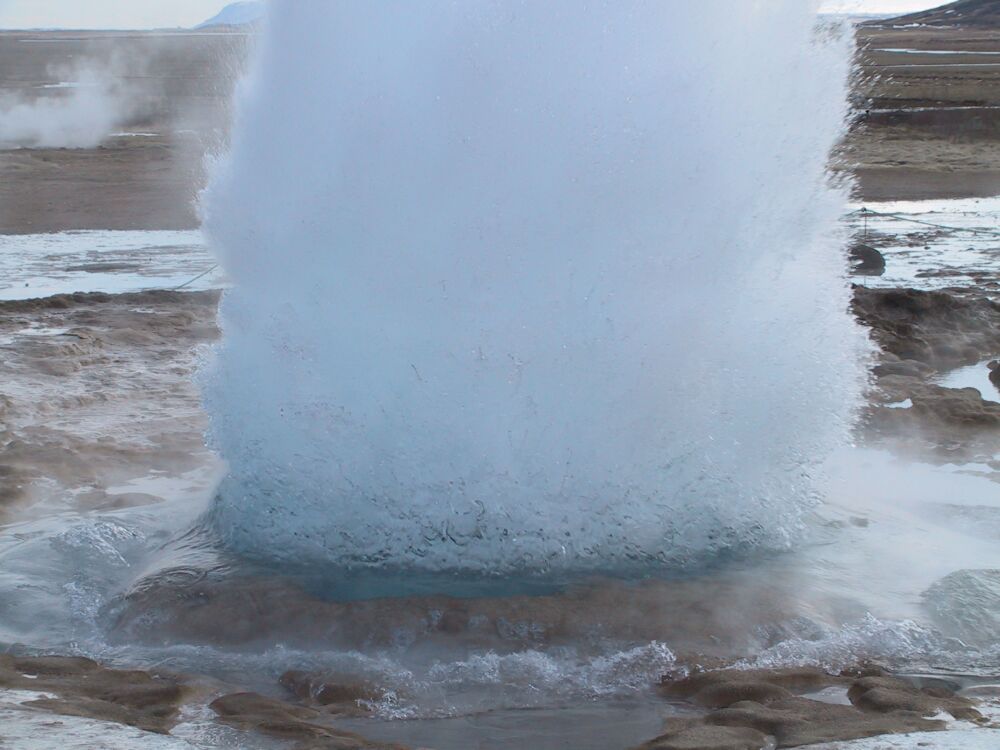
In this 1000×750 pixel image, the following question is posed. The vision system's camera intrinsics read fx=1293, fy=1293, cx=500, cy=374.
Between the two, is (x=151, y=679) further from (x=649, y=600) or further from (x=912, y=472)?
(x=912, y=472)

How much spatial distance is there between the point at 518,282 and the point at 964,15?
93459 mm

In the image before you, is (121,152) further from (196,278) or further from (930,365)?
(930,365)

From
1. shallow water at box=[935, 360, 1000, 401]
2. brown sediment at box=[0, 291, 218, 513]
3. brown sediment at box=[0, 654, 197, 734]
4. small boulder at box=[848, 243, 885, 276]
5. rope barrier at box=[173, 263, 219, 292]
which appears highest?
rope barrier at box=[173, 263, 219, 292]

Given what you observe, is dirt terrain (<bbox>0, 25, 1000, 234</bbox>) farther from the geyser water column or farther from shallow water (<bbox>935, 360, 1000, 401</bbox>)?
shallow water (<bbox>935, 360, 1000, 401</bbox>)

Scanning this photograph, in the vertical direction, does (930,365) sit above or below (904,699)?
above

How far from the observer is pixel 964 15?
89.8 m

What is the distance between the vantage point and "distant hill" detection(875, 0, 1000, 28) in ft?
276

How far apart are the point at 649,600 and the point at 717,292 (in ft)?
4.66

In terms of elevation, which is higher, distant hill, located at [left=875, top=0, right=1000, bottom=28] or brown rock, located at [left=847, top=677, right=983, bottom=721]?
distant hill, located at [left=875, top=0, right=1000, bottom=28]

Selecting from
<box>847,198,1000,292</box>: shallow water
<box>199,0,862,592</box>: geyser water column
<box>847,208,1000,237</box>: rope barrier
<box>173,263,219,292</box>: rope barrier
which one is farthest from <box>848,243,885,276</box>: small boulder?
<box>199,0,862,592</box>: geyser water column

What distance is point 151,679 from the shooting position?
15.5 ft

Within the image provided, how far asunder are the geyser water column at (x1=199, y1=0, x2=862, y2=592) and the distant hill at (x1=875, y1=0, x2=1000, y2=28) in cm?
8221

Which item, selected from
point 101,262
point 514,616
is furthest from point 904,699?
point 101,262

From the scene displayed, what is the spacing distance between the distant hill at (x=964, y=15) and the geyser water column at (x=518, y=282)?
82213 millimetres
